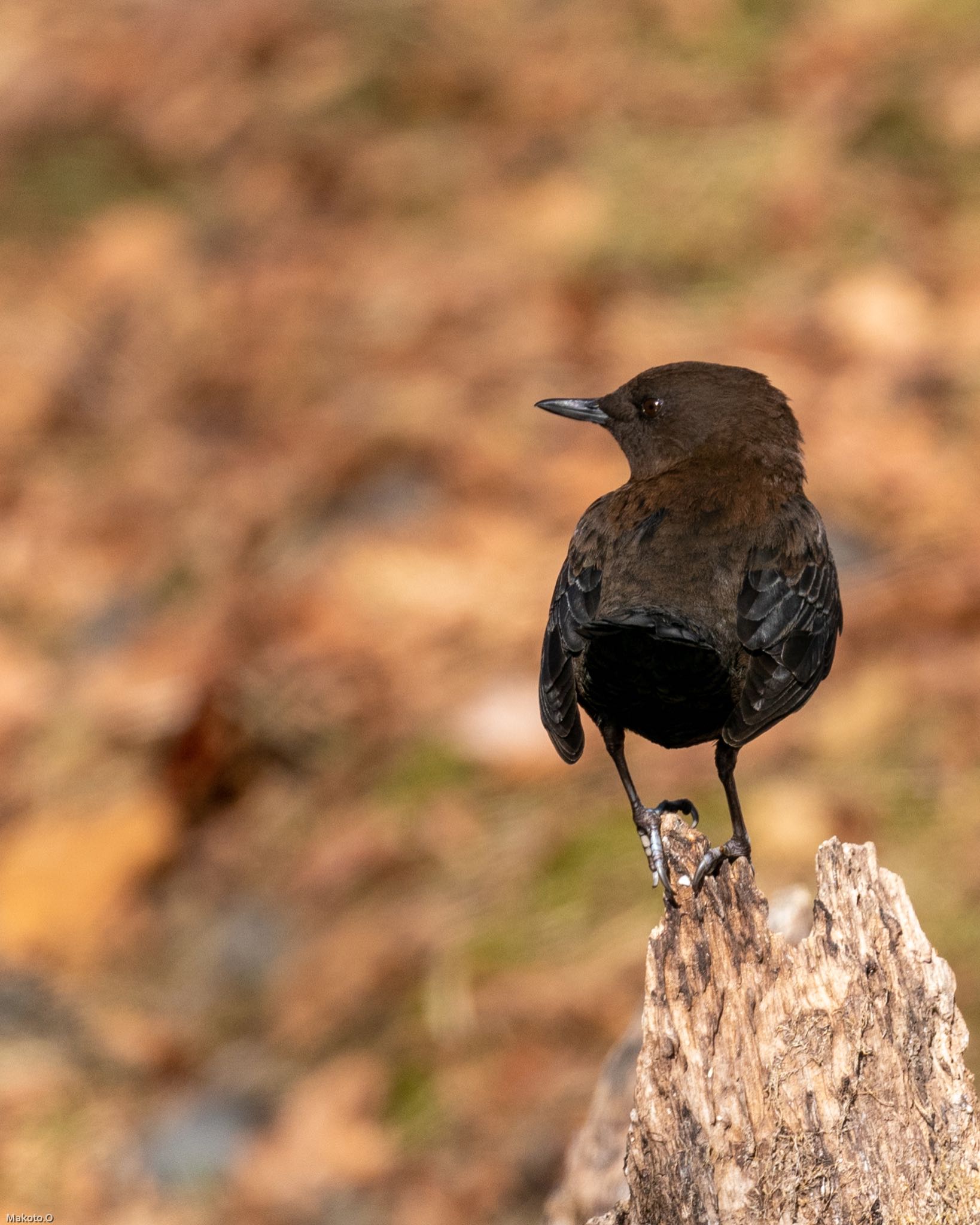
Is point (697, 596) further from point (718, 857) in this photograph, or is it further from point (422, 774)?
point (422, 774)

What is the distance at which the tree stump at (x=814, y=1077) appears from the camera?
3752 mm

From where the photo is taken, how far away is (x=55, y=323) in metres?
11.3

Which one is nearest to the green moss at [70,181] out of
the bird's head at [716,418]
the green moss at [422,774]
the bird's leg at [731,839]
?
the green moss at [422,774]

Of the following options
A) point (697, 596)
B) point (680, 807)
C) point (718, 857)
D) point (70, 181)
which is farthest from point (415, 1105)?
point (70, 181)

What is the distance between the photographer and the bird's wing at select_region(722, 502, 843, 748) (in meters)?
4.44

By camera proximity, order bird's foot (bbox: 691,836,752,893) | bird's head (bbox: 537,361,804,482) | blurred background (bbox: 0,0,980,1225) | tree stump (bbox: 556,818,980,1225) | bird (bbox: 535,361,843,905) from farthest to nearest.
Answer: blurred background (bbox: 0,0,980,1225) → bird's head (bbox: 537,361,804,482) → bird (bbox: 535,361,843,905) → bird's foot (bbox: 691,836,752,893) → tree stump (bbox: 556,818,980,1225)

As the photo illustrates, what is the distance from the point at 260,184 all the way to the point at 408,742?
20.2ft

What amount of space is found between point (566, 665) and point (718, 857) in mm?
702

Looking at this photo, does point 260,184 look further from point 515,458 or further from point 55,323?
point 515,458

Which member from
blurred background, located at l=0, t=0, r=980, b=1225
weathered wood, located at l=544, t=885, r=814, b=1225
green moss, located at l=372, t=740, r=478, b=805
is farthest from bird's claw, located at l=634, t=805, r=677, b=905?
green moss, located at l=372, t=740, r=478, b=805

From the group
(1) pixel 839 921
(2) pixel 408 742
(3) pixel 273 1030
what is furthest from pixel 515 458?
(1) pixel 839 921

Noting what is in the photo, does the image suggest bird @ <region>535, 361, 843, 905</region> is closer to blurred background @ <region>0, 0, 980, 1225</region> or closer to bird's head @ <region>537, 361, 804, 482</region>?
bird's head @ <region>537, 361, 804, 482</region>

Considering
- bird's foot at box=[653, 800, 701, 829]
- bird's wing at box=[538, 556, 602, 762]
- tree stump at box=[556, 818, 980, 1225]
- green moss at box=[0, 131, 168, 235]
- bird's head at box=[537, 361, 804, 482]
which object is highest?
green moss at box=[0, 131, 168, 235]

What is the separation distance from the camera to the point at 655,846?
4.39 meters
